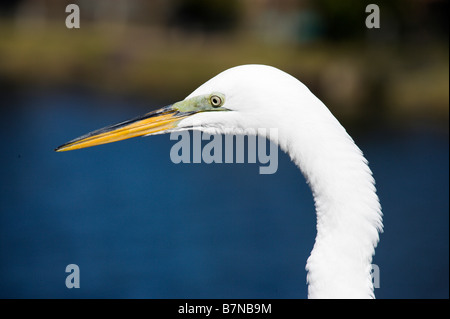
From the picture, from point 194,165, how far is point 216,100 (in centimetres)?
1350

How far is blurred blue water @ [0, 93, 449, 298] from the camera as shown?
11.0 metres

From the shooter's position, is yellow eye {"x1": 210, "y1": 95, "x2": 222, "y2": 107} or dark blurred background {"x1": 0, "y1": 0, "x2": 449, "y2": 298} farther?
dark blurred background {"x1": 0, "y1": 0, "x2": 449, "y2": 298}

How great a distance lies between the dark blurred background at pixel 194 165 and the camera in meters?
11.5

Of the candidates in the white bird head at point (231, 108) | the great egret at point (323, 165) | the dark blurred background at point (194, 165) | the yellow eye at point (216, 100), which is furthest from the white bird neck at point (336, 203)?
the dark blurred background at point (194, 165)

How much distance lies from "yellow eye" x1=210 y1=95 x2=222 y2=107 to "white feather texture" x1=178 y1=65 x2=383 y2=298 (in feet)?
0.32

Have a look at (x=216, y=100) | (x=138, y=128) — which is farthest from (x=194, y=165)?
(x=216, y=100)

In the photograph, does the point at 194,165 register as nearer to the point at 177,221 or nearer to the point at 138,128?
the point at 177,221

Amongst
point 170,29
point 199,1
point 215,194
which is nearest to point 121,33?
point 170,29

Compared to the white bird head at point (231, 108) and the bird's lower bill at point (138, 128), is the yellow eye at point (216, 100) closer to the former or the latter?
the white bird head at point (231, 108)

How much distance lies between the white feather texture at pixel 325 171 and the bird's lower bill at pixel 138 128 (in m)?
0.48

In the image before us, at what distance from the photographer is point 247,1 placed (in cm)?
3159

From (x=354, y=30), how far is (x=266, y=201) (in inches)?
535

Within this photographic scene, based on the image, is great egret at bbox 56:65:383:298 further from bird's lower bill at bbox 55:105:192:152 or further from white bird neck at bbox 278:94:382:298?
bird's lower bill at bbox 55:105:192:152

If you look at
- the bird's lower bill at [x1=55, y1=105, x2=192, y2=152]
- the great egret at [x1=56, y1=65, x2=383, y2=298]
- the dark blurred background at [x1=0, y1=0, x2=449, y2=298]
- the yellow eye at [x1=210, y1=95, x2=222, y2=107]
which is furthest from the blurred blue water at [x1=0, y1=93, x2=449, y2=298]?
the great egret at [x1=56, y1=65, x2=383, y2=298]
